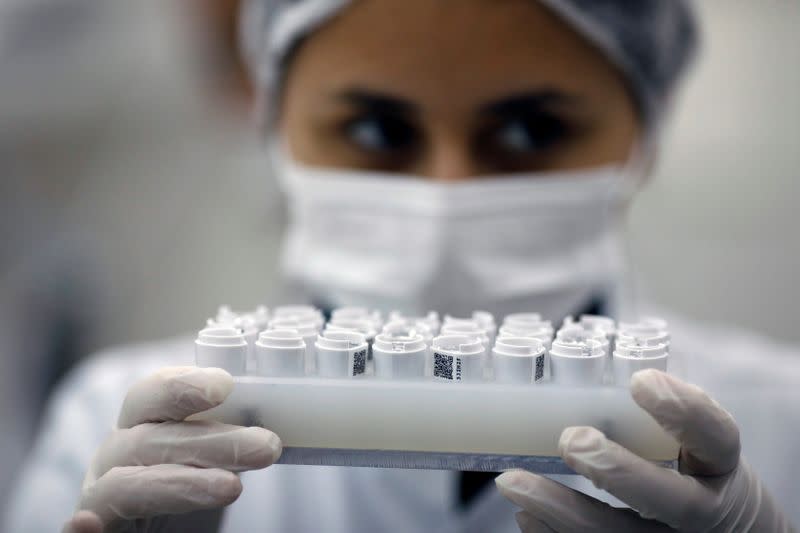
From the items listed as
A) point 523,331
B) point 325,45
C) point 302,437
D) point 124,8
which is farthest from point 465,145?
point 124,8

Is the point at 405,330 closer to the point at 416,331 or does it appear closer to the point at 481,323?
the point at 416,331

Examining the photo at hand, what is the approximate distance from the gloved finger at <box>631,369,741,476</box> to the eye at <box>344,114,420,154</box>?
0.57 meters

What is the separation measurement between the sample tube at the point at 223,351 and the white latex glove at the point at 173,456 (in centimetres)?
3

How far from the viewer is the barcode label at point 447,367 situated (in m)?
0.61

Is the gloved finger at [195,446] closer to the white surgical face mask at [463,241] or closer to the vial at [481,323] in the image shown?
the vial at [481,323]

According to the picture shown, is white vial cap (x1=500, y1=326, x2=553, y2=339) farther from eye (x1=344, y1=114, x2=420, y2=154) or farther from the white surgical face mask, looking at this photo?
eye (x1=344, y1=114, x2=420, y2=154)

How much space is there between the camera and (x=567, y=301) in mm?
1059

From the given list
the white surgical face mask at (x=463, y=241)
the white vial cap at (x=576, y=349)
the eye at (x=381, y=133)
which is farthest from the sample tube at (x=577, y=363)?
the eye at (x=381, y=133)

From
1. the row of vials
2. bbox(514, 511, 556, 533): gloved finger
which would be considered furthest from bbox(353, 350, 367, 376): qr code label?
bbox(514, 511, 556, 533): gloved finger

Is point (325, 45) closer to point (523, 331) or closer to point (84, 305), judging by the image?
point (523, 331)

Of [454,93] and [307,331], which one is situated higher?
[454,93]

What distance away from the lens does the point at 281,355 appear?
618mm

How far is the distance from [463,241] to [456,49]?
0.27 m

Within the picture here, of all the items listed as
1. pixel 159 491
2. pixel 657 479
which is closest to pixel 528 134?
pixel 657 479
